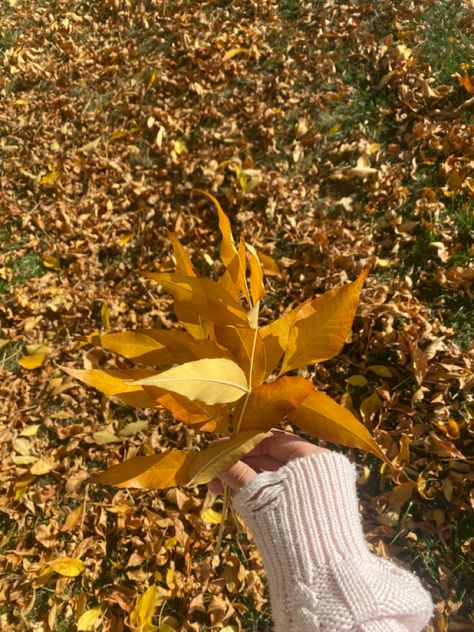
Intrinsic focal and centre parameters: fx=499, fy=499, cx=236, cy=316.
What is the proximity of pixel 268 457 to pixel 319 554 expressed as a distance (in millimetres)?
328

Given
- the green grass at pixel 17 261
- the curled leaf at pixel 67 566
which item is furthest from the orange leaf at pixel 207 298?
the green grass at pixel 17 261

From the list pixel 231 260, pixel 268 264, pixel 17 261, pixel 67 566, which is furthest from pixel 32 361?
pixel 231 260

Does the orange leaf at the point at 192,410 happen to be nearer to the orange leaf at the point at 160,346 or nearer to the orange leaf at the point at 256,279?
the orange leaf at the point at 160,346

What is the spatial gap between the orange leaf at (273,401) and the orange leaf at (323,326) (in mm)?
109

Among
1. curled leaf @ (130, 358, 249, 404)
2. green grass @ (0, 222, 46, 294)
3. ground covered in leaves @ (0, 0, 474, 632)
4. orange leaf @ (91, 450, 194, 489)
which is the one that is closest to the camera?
curled leaf @ (130, 358, 249, 404)

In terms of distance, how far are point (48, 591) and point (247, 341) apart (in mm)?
1586

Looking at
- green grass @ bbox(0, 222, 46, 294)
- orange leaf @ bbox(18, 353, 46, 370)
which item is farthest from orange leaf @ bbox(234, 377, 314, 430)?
green grass @ bbox(0, 222, 46, 294)

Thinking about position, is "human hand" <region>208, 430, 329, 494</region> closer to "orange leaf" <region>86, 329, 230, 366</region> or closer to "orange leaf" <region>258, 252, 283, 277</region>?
"orange leaf" <region>86, 329, 230, 366</region>

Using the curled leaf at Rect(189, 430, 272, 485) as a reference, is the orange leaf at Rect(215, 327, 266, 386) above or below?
above

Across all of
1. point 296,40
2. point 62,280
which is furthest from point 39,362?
point 296,40

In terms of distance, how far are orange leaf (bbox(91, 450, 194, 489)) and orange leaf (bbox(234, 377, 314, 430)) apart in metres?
0.17

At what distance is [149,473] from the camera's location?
109cm

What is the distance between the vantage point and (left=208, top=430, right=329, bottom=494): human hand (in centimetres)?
127

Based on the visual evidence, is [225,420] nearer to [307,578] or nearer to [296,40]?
[307,578]
